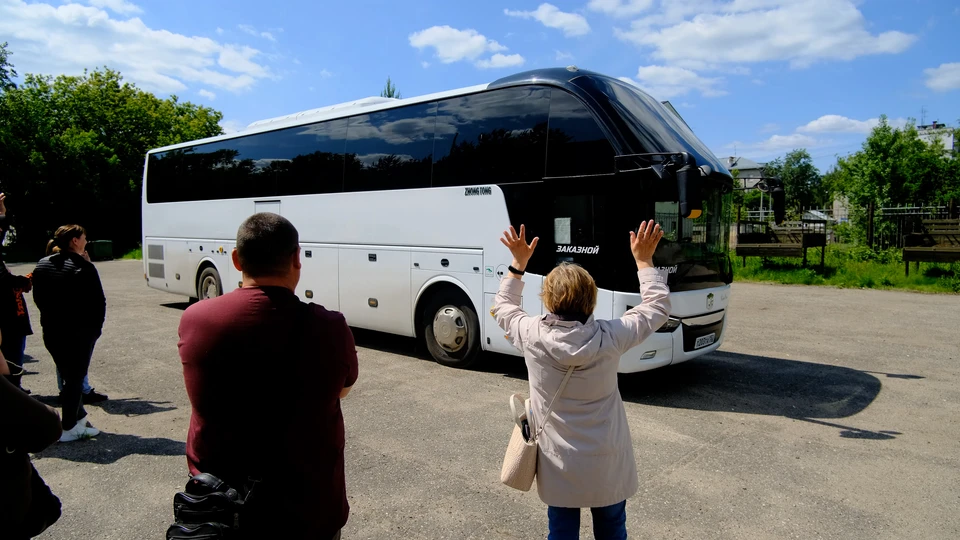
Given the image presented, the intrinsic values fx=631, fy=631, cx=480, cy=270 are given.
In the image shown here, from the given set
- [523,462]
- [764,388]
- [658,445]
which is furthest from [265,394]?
[764,388]

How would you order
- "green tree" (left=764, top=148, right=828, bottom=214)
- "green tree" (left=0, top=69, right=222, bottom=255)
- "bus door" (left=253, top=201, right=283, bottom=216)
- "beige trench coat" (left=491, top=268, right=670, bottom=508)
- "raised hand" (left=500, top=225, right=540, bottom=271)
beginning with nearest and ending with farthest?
1. "beige trench coat" (left=491, top=268, right=670, bottom=508)
2. "raised hand" (left=500, top=225, right=540, bottom=271)
3. "bus door" (left=253, top=201, right=283, bottom=216)
4. "green tree" (left=0, top=69, right=222, bottom=255)
5. "green tree" (left=764, top=148, right=828, bottom=214)

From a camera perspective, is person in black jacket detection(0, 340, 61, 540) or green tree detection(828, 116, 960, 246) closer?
person in black jacket detection(0, 340, 61, 540)

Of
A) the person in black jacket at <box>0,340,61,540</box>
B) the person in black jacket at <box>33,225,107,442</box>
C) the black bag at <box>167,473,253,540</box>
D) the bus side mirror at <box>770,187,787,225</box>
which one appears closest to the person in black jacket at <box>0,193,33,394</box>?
the person in black jacket at <box>33,225,107,442</box>

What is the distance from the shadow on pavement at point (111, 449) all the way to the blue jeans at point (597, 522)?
3.80 m

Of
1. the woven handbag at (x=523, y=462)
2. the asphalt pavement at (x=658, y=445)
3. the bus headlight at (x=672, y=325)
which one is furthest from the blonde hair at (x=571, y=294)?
the bus headlight at (x=672, y=325)

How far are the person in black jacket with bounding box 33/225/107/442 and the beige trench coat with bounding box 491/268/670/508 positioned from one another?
14.9 ft

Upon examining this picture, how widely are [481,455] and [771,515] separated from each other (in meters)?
2.24

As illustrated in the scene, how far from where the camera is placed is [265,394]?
2.07 meters

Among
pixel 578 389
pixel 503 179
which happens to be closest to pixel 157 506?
pixel 578 389

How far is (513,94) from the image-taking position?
7918 mm

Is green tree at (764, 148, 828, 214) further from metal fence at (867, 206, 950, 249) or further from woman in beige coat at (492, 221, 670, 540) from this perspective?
woman in beige coat at (492, 221, 670, 540)

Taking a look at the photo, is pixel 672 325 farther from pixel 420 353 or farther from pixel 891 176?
pixel 891 176

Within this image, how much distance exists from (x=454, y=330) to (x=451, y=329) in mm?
49

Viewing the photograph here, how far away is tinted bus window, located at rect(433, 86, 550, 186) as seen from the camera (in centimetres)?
759
